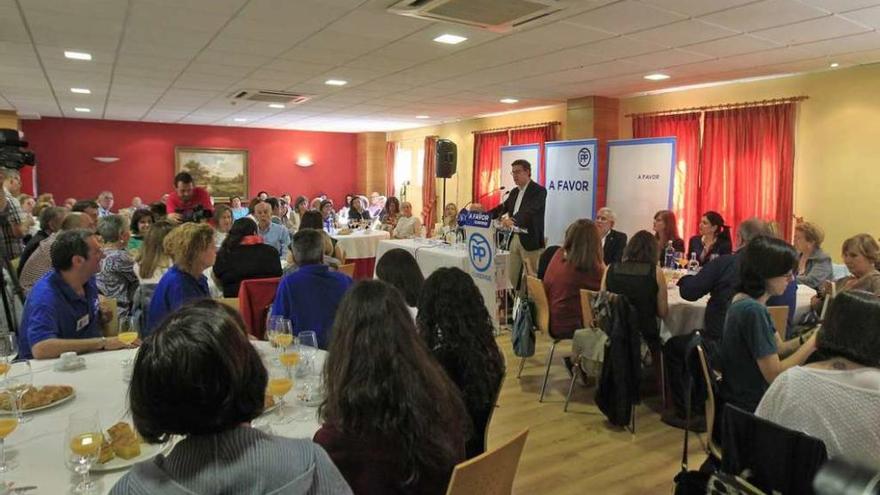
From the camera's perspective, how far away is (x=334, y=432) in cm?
142

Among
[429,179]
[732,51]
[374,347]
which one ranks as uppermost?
[732,51]

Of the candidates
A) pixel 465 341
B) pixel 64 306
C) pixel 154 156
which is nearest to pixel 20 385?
pixel 64 306

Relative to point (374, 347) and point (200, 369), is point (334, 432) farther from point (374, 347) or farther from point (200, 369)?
point (200, 369)

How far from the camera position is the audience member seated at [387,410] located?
4.60ft

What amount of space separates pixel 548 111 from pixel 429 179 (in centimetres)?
388

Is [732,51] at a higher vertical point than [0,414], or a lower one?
higher

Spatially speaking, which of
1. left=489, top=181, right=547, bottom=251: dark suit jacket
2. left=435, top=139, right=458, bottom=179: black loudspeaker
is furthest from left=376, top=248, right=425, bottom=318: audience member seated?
left=435, top=139, right=458, bottom=179: black loudspeaker

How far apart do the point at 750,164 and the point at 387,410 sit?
270 inches

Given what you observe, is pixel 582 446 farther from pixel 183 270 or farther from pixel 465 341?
pixel 183 270

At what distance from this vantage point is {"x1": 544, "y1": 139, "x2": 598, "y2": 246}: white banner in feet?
26.6

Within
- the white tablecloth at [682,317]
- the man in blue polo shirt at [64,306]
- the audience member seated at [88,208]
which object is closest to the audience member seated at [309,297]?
the man in blue polo shirt at [64,306]

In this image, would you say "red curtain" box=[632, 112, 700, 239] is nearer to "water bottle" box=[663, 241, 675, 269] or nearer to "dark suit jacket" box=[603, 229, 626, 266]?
"dark suit jacket" box=[603, 229, 626, 266]

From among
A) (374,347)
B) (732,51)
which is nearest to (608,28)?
(732,51)

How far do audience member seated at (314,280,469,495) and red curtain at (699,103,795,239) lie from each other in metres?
6.44
